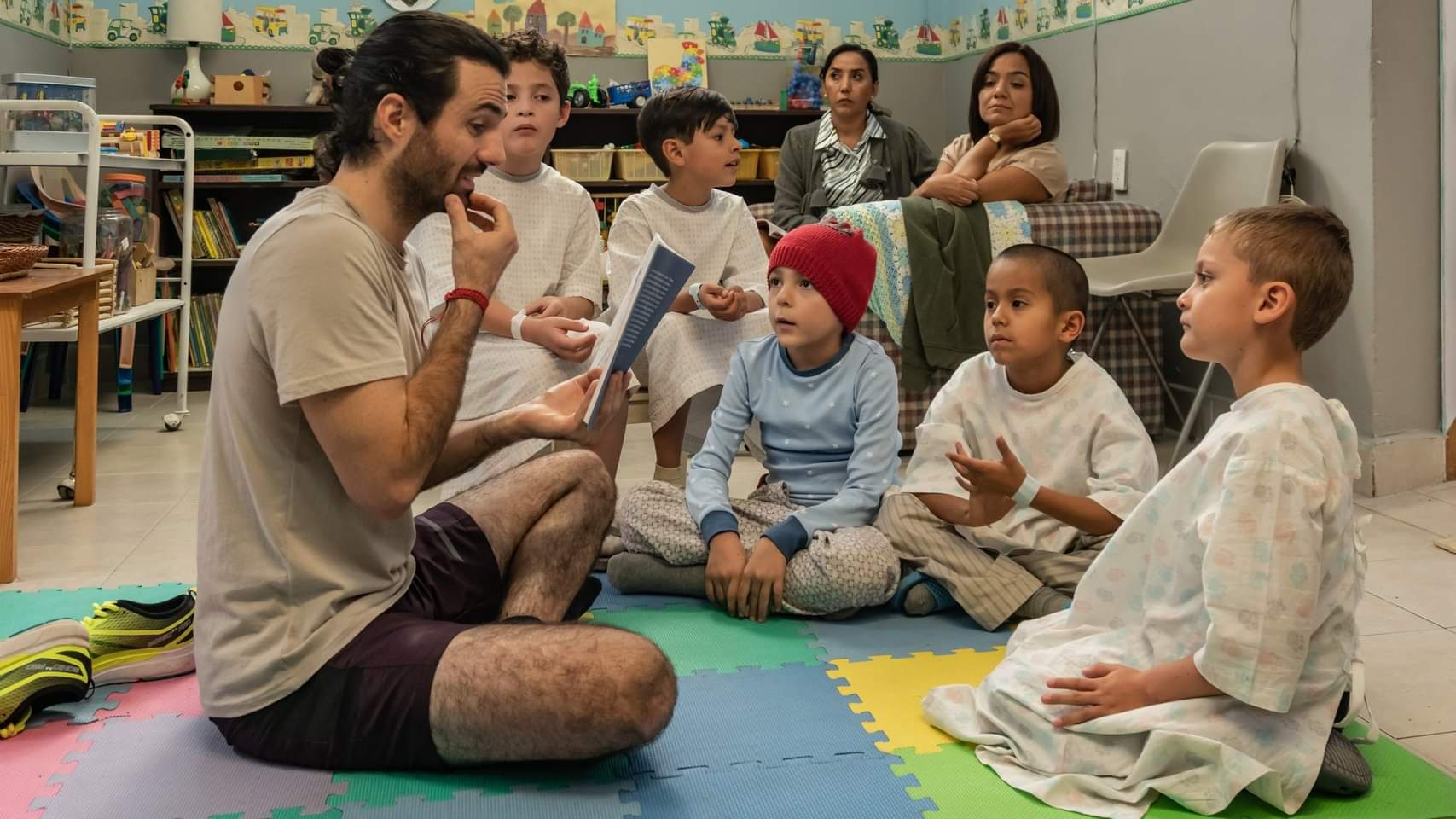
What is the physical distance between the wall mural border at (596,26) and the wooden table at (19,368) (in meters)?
2.29

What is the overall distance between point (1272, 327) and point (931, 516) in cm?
88

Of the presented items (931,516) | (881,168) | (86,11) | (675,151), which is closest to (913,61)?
(881,168)

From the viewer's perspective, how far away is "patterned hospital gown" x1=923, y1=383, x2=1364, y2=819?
4.63 feet

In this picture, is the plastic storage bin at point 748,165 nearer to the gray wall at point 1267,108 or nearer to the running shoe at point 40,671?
the gray wall at point 1267,108

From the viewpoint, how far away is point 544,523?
6.41ft

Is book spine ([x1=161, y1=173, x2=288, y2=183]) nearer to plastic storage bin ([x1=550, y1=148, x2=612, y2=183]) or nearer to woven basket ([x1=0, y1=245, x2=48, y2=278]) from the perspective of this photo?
plastic storage bin ([x1=550, y1=148, x2=612, y2=183])

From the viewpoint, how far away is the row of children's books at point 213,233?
16.6 ft

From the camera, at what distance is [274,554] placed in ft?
4.72

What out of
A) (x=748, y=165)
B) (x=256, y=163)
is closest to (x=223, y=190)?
(x=256, y=163)

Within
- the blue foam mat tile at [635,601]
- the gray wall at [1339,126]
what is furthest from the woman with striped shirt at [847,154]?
the blue foam mat tile at [635,601]

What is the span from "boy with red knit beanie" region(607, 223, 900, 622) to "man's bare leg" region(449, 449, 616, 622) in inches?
10.5

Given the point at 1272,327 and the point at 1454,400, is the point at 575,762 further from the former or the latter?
the point at 1454,400

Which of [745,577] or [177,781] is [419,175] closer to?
[177,781]

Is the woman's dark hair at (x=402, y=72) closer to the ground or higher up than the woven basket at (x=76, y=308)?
higher up
